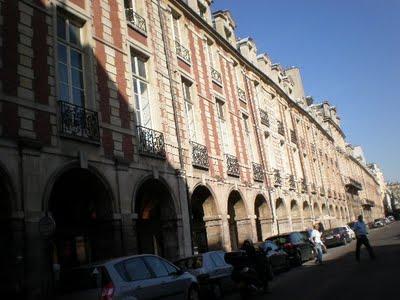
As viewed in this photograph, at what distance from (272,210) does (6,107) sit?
16.5 m

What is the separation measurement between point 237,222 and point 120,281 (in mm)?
13684

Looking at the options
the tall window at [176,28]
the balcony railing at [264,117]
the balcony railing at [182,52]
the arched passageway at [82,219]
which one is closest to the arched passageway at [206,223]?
the balcony railing at [182,52]

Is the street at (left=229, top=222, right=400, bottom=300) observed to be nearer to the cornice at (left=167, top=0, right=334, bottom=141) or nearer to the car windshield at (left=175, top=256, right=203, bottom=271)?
the car windshield at (left=175, top=256, right=203, bottom=271)

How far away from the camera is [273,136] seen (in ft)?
89.4

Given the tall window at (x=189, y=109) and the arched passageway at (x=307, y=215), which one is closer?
the tall window at (x=189, y=109)

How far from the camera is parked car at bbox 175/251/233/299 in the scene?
1069 centimetres

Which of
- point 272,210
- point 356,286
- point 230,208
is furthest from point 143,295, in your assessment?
point 272,210

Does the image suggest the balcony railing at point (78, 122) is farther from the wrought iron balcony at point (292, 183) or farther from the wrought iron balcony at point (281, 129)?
the wrought iron balcony at point (281, 129)

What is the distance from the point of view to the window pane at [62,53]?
1181 cm

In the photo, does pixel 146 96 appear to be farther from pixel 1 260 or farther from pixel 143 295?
pixel 143 295

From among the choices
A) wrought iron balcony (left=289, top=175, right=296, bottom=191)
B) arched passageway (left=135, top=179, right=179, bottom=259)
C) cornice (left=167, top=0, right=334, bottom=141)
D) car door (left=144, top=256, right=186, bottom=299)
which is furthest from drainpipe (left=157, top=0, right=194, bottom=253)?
wrought iron balcony (left=289, top=175, right=296, bottom=191)

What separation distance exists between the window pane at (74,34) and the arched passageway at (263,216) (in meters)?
13.2

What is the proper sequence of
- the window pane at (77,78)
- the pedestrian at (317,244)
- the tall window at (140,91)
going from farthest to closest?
the pedestrian at (317,244) < the tall window at (140,91) < the window pane at (77,78)

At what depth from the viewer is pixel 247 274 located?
10375 millimetres
